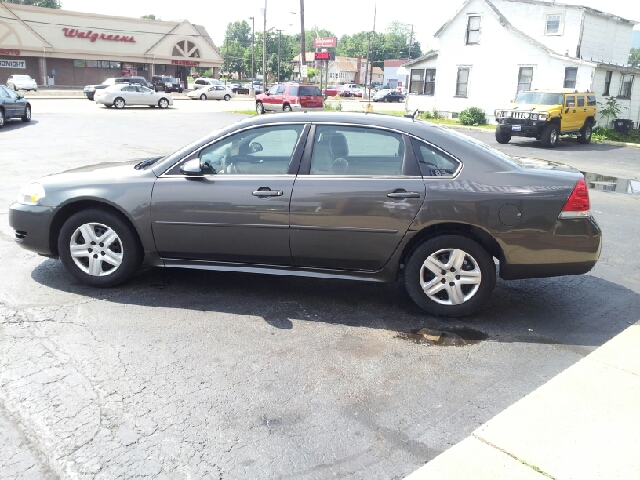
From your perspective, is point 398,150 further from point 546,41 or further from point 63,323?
point 546,41

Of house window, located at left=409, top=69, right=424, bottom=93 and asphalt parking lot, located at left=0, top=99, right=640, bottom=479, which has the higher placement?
house window, located at left=409, top=69, right=424, bottom=93

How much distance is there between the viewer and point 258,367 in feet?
13.0

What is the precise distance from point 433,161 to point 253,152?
62.4 inches

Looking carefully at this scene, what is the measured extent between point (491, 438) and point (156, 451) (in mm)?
1774

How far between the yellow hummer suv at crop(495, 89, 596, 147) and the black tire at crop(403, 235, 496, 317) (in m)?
17.7

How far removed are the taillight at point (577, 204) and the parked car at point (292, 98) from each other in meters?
27.4

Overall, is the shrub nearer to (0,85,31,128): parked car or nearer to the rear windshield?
the rear windshield

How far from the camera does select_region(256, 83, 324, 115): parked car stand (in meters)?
31.9

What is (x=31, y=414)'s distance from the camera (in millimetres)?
3318

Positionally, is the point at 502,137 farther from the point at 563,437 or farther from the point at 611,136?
the point at 563,437

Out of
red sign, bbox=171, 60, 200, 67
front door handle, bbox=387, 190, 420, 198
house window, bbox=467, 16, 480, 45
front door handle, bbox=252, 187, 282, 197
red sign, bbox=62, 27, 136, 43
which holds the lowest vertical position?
front door handle, bbox=252, 187, 282, 197

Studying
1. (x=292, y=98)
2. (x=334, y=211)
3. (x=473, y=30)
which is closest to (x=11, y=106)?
(x=292, y=98)

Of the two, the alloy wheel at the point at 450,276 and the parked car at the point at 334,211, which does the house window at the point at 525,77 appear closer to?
the parked car at the point at 334,211

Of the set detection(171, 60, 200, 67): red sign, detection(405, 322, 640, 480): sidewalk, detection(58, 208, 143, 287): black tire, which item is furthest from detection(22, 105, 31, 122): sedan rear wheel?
detection(171, 60, 200, 67): red sign
